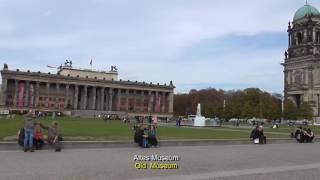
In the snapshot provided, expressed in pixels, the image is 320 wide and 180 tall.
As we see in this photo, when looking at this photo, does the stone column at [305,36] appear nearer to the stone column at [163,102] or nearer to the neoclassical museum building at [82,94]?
the neoclassical museum building at [82,94]

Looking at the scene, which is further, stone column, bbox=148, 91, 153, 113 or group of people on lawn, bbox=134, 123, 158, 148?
stone column, bbox=148, 91, 153, 113

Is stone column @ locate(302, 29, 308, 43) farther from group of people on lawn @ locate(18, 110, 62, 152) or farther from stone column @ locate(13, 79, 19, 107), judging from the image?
group of people on lawn @ locate(18, 110, 62, 152)

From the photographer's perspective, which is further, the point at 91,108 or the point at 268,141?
the point at 91,108

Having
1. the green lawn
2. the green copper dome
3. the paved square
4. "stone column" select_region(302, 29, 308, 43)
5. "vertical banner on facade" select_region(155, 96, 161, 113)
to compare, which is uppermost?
the green copper dome

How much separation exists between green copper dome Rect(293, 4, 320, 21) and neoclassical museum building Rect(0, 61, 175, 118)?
60197 mm

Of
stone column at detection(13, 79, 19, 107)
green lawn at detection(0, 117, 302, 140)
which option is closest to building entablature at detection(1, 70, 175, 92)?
stone column at detection(13, 79, 19, 107)

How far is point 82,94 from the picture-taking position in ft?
599

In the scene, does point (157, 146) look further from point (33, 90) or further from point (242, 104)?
point (33, 90)

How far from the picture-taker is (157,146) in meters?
27.2

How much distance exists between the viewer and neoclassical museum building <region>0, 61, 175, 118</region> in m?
163

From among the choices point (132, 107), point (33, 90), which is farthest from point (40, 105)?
point (132, 107)

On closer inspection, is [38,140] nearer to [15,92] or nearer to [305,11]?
[305,11]

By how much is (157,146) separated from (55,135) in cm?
642

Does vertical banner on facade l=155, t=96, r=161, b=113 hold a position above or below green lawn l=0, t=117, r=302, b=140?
above
